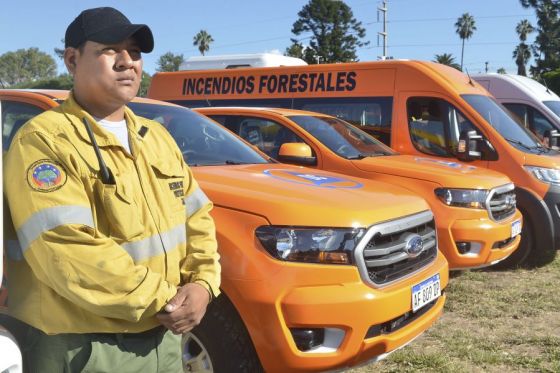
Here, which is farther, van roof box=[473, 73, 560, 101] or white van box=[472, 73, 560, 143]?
van roof box=[473, 73, 560, 101]

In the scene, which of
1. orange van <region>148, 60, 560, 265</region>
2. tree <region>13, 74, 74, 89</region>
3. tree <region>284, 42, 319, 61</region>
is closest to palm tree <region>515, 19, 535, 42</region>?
tree <region>284, 42, 319, 61</region>

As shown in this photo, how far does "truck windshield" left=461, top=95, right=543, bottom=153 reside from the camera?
6.33 metres

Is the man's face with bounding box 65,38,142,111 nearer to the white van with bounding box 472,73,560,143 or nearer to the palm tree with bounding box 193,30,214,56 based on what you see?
the white van with bounding box 472,73,560,143

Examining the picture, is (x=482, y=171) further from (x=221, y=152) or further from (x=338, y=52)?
(x=338, y=52)

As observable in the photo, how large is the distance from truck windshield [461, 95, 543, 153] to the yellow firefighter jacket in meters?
5.23

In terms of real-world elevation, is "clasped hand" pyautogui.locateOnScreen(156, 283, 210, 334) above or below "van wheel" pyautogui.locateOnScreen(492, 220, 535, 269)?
above

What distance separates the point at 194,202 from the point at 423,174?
3.46 metres

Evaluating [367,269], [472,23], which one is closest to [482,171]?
[367,269]

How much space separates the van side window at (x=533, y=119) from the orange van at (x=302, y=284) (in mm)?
6184

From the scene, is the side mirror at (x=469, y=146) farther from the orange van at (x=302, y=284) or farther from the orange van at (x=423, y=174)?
the orange van at (x=302, y=284)

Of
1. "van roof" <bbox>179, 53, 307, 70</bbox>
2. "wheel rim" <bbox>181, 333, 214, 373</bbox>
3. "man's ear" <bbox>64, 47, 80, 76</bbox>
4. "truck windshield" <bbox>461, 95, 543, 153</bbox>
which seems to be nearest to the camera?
"man's ear" <bbox>64, 47, 80, 76</bbox>

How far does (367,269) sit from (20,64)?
114m

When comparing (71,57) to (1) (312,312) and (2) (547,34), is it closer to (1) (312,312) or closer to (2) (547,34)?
(1) (312,312)

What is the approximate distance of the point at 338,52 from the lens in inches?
2281
